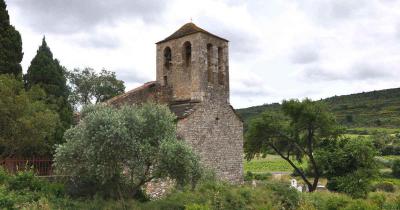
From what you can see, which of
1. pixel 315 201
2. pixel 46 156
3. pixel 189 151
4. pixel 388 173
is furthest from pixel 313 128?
pixel 388 173

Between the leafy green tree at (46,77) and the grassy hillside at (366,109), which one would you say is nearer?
the leafy green tree at (46,77)

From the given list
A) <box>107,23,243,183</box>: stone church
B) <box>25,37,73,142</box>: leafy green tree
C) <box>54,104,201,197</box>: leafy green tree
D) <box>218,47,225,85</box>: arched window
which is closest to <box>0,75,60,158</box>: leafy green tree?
<box>54,104,201,197</box>: leafy green tree

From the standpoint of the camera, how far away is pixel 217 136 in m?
23.7

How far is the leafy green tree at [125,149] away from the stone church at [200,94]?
6.13 m

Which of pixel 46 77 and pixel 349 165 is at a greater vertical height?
pixel 46 77

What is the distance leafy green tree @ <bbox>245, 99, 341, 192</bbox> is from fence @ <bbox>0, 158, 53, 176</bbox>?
1646 cm

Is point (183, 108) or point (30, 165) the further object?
point (183, 108)

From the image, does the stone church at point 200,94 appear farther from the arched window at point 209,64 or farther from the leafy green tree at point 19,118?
the leafy green tree at point 19,118

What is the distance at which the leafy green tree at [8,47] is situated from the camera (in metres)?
20.1

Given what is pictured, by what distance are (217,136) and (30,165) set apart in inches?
416

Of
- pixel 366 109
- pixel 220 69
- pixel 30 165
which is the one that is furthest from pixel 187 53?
pixel 366 109

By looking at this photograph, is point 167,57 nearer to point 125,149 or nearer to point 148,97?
point 148,97

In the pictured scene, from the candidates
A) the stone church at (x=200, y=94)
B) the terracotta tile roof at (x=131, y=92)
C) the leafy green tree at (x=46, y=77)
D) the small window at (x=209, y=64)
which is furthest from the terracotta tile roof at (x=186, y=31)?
the leafy green tree at (x=46, y=77)

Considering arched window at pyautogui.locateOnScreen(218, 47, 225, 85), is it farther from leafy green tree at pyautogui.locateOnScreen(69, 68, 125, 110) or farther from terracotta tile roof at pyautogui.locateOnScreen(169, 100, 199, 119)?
leafy green tree at pyautogui.locateOnScreen(69, 68, 125, 110)
